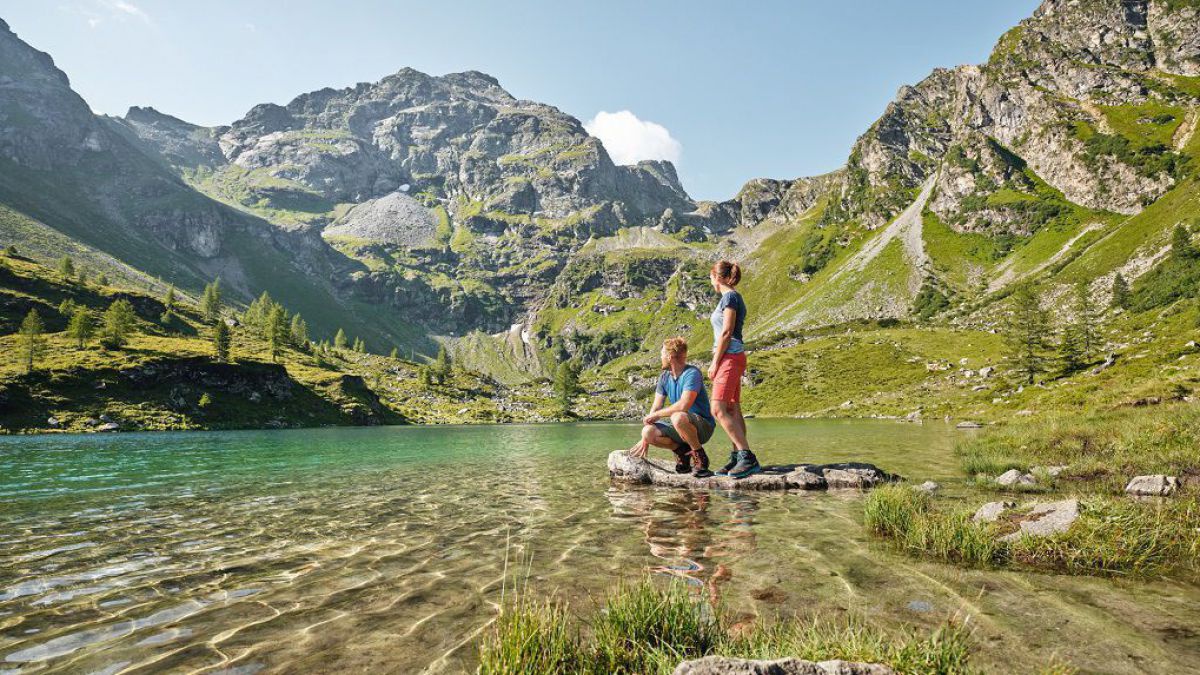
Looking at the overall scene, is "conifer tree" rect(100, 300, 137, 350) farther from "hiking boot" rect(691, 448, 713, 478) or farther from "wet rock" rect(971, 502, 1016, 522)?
"wet rock" rect(971, 502, 1016, 522)

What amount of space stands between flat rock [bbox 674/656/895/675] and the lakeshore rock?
40.7ft

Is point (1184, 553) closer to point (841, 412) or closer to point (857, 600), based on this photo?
point (857, 600)

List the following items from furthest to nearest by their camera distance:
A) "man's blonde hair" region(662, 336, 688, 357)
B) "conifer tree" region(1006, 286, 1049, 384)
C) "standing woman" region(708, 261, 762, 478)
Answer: "conifer tree" region(1006, 286, 1049, 384)
"man's blonde hair" region(662, 336, 688, 357)
"standing woman" region(708, 261, 762, 478)

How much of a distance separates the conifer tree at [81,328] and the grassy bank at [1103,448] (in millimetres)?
149720

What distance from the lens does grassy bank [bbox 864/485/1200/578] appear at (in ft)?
23.3

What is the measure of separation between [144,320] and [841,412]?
7256 inches

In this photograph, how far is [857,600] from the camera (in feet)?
21.0

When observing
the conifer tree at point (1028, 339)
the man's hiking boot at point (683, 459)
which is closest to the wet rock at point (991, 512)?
the man's hiking boot at point (683, 459)

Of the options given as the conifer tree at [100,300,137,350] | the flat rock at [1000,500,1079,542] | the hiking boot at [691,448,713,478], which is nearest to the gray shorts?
the hiking boot at [691,448,713,478]

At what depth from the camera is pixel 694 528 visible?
10.6 m

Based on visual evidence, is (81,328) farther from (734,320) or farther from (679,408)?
(734,320)

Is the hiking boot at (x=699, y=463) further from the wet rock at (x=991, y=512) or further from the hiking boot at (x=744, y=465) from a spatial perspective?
the wet rock at (x=991, y=512)

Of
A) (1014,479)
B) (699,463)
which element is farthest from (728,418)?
(1014,479)

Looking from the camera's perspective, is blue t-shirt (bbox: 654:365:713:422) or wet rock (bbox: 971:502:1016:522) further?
blue t-shirt (bbox: 654:365:713:422)
